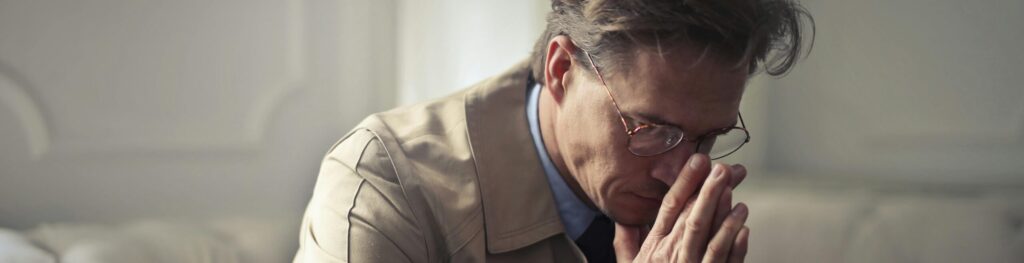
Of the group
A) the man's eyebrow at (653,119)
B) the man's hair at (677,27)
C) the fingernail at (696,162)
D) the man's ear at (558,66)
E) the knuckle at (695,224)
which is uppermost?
the man's hair at (677,27)

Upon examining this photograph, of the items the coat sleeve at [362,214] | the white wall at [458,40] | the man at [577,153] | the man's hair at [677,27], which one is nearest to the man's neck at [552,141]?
the man at [577,153]

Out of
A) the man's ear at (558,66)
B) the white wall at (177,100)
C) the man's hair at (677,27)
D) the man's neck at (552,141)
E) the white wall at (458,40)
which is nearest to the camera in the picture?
the man's hair at (677,27)

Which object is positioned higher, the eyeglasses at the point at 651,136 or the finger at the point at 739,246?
the eyeglasses at the point at 651,136

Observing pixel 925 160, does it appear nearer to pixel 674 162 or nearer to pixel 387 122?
pixel 674 162

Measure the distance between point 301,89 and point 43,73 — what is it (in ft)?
1.63

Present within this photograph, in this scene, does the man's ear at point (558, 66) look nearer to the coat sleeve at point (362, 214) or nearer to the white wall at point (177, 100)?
the coat sleeve at point (362, 214)

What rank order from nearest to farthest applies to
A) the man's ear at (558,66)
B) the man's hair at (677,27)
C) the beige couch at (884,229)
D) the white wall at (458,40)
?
the man's hair at (677,27), the man's ear at (558,66), the beige couch at (884,229), the white wall at (458,40)

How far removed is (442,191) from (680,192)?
0.32 metres

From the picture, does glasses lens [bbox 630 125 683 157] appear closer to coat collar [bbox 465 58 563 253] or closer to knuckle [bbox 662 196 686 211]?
knuckle [bbox 662 196 686 211]

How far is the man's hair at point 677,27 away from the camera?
1253 mm

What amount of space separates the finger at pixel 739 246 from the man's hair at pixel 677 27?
0.72ft

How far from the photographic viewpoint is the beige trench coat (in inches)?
52.4

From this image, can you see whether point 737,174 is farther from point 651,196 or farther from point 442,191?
point 442,191

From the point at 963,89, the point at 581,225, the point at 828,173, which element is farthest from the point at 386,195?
the point at 963,89
